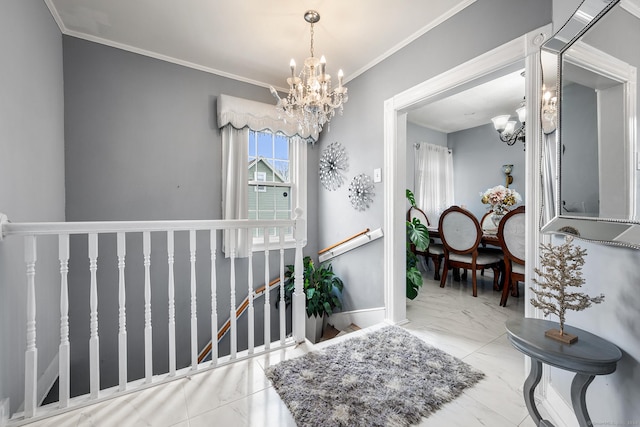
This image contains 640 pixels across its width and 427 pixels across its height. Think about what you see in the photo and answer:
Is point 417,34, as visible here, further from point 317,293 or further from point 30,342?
point 30,342

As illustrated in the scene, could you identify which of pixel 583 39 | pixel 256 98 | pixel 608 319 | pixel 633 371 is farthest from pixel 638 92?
pixel 256 98

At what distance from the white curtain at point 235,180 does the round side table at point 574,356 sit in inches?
98.6

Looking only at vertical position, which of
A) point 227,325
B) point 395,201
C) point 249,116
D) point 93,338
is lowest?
point 227,325

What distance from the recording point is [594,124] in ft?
3.56

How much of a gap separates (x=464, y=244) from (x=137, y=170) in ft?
12.2

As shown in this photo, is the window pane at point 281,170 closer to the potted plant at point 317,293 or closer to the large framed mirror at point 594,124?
the potted plant at point 317,293

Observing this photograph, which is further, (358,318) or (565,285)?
(358,318)

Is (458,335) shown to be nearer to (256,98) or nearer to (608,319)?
(608,319)

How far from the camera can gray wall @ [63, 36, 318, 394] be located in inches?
92.2

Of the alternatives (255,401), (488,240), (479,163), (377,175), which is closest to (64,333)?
(255,401)

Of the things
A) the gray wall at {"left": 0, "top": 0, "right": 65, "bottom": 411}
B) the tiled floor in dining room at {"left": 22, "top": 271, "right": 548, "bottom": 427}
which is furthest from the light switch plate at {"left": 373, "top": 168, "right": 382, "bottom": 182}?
→ the gray wall at {"left": 0, "top": 0, "right": 65, "bottom": 411}

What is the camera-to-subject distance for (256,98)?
318cm

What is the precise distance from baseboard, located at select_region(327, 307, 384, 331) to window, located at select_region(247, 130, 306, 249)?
1.19 meters

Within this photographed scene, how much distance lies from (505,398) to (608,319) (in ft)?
2.51
